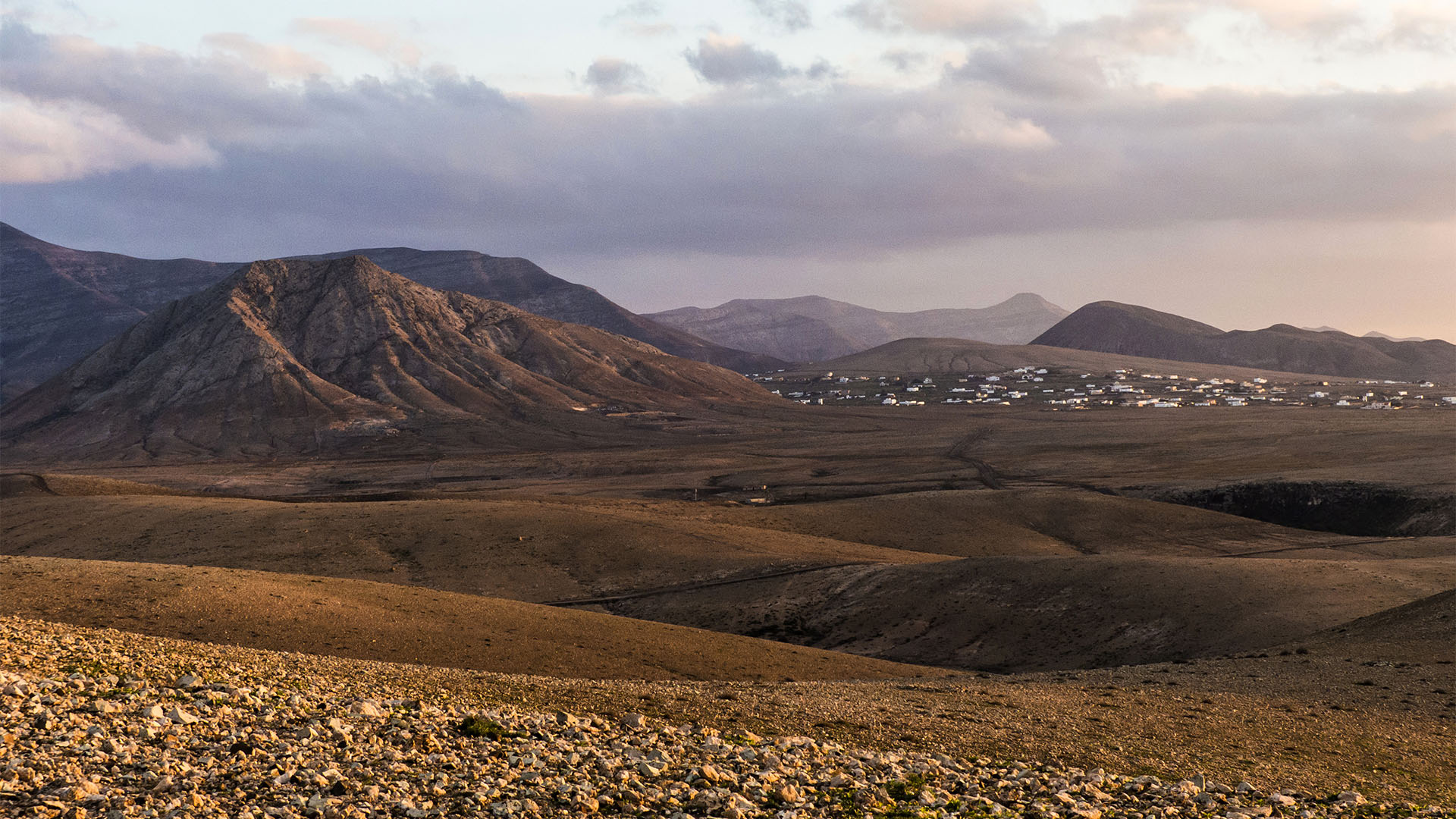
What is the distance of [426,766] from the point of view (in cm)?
1591

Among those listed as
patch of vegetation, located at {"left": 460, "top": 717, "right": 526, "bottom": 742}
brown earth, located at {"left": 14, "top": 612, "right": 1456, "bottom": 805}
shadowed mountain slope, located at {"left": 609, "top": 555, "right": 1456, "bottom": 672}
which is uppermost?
patch of vegetation, located at {"left": 460, "top": 717, "right": 526, "bottom": 742}

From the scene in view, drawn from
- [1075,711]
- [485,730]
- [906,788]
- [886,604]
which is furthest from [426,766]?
[886,604]

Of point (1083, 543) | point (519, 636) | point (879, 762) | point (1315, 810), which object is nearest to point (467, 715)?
point (879, 762)

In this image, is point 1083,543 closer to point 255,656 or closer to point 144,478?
point 255,656

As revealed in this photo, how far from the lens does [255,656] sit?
23938 mm

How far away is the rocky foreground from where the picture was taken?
14055mm

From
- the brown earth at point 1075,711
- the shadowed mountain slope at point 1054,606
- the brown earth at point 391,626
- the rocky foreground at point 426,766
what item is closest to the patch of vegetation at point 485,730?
the rocky foreground at point 426,766

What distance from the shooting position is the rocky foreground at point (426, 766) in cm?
Answer: 1405

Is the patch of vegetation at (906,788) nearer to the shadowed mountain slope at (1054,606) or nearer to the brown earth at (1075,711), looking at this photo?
the brown earth at (1075,711)

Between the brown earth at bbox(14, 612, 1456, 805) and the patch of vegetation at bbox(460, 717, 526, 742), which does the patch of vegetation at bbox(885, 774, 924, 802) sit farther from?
the patch of vegetation at bbox(460, 717, 526, 742)

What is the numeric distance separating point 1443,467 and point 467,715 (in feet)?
366

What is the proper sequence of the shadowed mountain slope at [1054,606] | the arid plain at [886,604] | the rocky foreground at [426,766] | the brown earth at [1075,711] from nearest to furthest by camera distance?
1. the rocky foreground at [426,766]
2. the brown earth at [1075,711]
3. the arid plain at [886,604]
4. the shadowed mountain slope at [1054,606]

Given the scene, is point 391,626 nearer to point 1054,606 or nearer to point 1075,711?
point 1075,711

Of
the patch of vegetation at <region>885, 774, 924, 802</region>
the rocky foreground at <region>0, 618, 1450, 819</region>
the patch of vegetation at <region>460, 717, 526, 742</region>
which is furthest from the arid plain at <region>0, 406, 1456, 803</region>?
the patch of vegetation at <region>460, 717, 526, 742</region>
